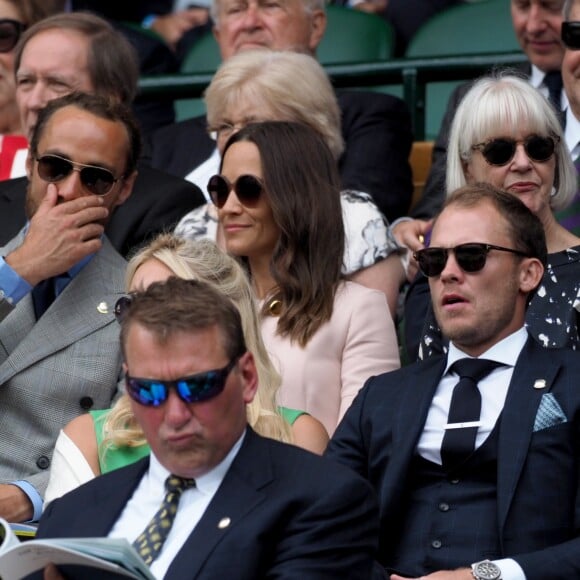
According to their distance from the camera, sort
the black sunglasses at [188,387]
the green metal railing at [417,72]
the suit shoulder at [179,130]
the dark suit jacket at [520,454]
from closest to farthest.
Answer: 1. the black sunglasses at [188,387]
2. the dark suit jacket at [520,454]
3. the suit shoulder at [179,130]
4. the green metal railing at [417,72]

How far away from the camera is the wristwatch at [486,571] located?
377 cm

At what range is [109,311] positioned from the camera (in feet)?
15.9

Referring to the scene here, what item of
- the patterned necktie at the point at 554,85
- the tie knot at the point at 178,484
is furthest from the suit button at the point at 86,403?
the patterned necktie at the point at 554,85

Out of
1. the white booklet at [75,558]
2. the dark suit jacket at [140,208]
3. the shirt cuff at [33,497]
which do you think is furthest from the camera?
the dark suit jacket at [140,208]

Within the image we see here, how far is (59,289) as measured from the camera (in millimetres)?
5023

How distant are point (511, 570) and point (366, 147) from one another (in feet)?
9.08

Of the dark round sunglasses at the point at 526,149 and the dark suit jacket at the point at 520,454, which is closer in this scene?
the dark suit jacket at the point at 520,454

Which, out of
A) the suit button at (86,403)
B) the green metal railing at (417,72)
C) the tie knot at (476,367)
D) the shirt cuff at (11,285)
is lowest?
the green metal railing at (417,72)

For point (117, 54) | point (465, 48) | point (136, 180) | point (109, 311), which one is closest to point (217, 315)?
point (109, 311)

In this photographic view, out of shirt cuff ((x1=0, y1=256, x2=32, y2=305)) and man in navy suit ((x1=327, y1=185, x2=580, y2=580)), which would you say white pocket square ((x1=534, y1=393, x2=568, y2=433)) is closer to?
man in navy suit ((x1=327, y1=185, x2=580, y2=580))

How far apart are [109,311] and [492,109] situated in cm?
140

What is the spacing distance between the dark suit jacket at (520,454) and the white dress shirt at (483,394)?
0.10 ft

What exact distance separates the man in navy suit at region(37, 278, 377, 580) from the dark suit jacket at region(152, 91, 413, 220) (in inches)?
106

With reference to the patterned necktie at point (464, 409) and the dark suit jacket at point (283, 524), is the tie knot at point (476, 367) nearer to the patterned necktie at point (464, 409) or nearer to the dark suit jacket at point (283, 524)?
the patterned necktie at point (464, 409)
